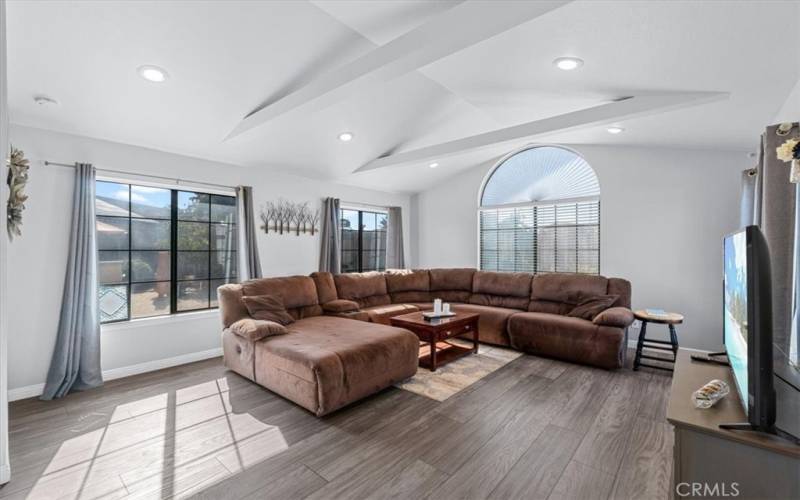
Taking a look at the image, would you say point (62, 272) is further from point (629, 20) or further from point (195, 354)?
point (629, 20)

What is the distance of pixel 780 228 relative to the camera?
2031 millimetres

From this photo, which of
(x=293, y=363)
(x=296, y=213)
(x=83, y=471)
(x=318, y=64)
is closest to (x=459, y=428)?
Result: (x=293, y=363)

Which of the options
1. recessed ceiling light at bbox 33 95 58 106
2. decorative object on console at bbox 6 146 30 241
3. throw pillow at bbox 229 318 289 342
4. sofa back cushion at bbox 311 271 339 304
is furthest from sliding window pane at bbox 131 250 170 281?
sofa back cushion at bbox 311 271 339 304

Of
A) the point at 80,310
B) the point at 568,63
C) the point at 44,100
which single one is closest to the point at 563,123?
the point at 568,63

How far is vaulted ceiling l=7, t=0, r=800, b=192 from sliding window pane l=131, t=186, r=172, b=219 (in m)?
0.51

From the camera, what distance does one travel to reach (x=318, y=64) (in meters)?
2.84

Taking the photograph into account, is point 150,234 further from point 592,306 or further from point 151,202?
point 592,306

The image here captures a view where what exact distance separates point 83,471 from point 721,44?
438 centimetres

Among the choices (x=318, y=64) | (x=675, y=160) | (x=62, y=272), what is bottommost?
(x=62, y=272)

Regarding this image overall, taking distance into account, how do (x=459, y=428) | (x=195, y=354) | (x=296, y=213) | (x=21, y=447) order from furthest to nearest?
(x=296, y=213), (x=195, y=354), (x=459, y=428), (x=21, y=447)

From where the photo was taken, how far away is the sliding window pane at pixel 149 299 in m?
3.69

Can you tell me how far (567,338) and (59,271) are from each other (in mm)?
4976

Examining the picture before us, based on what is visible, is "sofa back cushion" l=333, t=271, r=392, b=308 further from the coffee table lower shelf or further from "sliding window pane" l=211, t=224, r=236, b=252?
"sliding window pane" l=211, t=224, r=236, b=252
